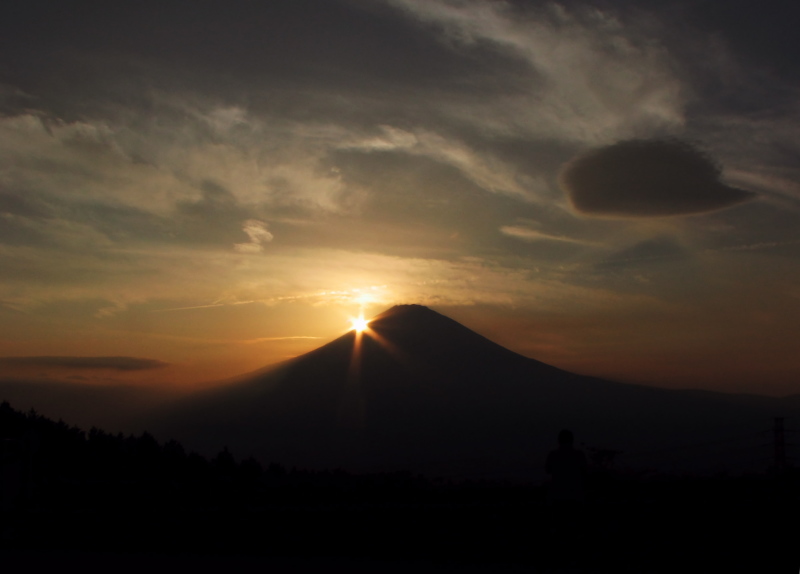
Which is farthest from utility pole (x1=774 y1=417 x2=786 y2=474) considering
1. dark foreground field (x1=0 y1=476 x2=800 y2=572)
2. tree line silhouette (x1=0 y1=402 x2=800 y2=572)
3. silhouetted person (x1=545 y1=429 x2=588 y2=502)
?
silhouetted person (x1=545 y1=429 x2=588 y2=502)

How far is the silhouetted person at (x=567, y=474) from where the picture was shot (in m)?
9.13

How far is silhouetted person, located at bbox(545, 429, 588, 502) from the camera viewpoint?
9133mm

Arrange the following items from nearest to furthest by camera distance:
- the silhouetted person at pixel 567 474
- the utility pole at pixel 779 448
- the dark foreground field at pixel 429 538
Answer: the dark foreground field at pixel 429 538 → the silhouetted person at pixel 567 474 → the utility pole at pixel 779 448

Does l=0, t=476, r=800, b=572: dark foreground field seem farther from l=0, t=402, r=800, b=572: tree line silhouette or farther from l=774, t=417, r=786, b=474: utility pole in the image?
l=774, t=417, r=786, b=474: utility pole

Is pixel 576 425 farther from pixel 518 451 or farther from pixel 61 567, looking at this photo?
pixel 61 567

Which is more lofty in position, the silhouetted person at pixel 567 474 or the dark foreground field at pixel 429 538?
the silhouetted person at pixel 567 474

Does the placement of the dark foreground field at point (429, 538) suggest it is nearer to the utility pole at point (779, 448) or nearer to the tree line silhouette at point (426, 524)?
the tree line silhouette at point (426, 524)

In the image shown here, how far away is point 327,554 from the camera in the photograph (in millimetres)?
9578

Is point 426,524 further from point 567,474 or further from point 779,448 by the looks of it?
point 779,448

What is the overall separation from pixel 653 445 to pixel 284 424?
9078cm

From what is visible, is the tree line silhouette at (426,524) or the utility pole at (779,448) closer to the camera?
the tree line silhouette at (426,524)

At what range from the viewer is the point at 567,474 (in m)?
9.19

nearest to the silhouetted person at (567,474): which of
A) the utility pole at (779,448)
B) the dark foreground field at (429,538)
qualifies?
the dark foreground field at (429,538)

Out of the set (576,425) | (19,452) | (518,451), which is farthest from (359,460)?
(19,452)
